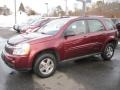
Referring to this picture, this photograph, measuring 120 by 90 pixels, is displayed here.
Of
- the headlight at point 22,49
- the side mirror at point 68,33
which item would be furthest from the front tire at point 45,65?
the side mirror at point 68,33

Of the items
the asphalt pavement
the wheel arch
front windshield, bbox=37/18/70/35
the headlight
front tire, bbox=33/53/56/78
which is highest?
front windshield, bbox=37/18/70/35

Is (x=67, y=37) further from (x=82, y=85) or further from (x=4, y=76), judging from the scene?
(x=4, y=76)

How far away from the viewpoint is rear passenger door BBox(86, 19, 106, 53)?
7.23 m

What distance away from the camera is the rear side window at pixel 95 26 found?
24.0 ft

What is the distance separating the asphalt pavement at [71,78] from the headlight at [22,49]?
2.43 feet

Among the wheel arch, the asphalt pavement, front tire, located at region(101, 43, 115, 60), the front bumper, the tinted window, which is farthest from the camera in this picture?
front tire, located at region(101, 43, 115, 60)

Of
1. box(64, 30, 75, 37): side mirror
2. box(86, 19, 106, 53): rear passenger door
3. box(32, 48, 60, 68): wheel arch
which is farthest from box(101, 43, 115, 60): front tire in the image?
box(32, 48, 60, 68): wheel arch

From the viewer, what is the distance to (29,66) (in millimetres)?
5867

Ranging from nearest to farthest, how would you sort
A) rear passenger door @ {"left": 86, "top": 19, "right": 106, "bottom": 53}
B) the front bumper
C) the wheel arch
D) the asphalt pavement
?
the asphalt pavement < the front bumper < the wheel arch < rear passenger door @ {"left": 86, "top": 19, "right": 106, "bottom": 53}

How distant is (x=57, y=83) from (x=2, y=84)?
4.53ft

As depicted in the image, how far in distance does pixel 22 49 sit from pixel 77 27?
1.99 meters

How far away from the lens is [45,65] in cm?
616

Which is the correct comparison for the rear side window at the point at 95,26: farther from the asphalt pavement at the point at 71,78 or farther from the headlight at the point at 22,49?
the headlight at the point at 22,49

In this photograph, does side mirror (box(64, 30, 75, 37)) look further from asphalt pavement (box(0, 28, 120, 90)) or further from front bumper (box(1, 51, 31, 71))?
front bumper (box(1, 51, 31, 71))
